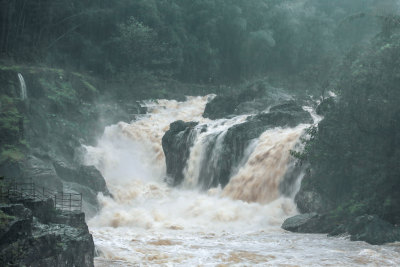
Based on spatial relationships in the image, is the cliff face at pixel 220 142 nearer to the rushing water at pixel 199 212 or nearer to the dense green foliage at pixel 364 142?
the rushing water at pixel 199 212

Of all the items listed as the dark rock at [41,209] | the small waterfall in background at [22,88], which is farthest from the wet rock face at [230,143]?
the dark rock at [41,209]

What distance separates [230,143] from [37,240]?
18.9m

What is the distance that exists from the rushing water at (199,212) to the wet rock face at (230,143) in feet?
1.34

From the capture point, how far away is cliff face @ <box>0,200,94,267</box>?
1426 centimetres

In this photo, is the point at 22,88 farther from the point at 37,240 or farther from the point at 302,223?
the point at 37,240

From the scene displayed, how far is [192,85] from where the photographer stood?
55844 millimetres

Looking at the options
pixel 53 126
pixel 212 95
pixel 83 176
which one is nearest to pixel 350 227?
pixel 83 176

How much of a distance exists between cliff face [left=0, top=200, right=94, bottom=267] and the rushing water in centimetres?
198

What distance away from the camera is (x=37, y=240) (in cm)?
1487

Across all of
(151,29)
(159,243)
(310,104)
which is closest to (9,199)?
(159,243)

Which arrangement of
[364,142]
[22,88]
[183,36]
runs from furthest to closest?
[183,36]
[22,88]
[364,142]

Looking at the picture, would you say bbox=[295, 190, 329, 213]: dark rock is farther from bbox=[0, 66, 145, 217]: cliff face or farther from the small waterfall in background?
the small waterfall in background

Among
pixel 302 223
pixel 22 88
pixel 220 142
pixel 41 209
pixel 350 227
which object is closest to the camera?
pixel 41 209

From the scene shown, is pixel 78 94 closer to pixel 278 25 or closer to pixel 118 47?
pixel 118 47
